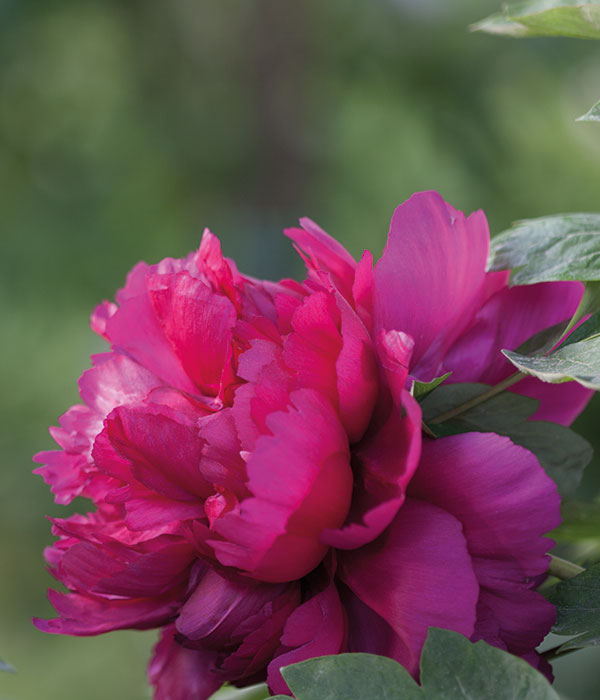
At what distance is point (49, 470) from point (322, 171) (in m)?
1.94

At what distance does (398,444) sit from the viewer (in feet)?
0.62

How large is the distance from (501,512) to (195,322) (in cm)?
9

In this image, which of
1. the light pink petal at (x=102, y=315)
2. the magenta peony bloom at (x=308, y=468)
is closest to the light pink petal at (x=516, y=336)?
the magenta peony bloom at (x=308, y=468)

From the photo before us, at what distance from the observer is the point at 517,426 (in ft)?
0.72

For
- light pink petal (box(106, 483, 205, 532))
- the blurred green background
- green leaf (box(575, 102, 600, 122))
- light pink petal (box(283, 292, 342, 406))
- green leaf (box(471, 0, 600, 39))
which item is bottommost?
the blurred green background

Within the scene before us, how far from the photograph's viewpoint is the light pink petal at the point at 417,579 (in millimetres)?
178

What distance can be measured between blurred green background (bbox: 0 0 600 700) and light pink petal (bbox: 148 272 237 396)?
155 centimetres

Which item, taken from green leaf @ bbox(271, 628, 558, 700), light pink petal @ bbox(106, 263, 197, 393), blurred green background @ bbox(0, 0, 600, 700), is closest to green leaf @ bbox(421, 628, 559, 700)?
green leaf @ bbox(271, 628, 558, 700)

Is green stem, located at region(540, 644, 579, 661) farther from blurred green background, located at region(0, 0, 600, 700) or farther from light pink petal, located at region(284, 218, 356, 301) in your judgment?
blurred green background, located at region(0, 0, 600, 700)

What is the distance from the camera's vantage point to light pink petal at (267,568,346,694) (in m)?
0.19

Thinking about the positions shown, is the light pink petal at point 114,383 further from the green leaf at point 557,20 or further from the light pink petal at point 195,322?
the green leaf at point 557,20

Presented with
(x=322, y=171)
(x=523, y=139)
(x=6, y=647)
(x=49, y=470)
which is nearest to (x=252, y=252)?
(x=322, y=171)

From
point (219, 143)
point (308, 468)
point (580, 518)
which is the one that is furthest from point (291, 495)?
point (219, 143)

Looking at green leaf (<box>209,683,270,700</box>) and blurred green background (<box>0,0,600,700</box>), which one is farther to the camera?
blurred green background (<box>0,0,600,700</box>)
